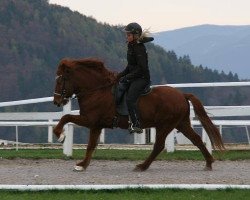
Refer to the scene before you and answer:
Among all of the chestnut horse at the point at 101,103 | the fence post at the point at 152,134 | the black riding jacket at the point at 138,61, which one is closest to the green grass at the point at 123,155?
the fence post at the point at 152,134

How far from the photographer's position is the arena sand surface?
36.0 feet

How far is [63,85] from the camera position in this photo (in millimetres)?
12898

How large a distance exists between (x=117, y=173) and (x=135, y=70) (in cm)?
168

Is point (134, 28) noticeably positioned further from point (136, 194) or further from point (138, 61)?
point (136, 194)

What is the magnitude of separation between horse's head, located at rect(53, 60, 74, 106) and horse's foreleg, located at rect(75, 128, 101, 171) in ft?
2.34

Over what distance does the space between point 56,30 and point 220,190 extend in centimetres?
11903

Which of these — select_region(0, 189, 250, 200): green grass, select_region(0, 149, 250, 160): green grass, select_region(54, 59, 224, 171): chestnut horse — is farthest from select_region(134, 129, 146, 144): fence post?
select_region(0, 189, 250, 200): green grass

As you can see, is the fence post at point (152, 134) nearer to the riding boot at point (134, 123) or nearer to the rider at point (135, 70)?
the riding boot at point (134, 123)

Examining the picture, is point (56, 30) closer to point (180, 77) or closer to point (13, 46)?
point (13, 46)

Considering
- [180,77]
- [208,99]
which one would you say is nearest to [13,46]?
[180,77]

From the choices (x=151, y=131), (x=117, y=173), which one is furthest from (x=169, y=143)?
(x=117, y=173)

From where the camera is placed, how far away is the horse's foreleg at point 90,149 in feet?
41.3

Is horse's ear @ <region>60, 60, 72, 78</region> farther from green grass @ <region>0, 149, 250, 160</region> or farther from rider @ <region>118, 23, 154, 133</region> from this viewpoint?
green grass @ <region>0, 149, 250, 160</region>

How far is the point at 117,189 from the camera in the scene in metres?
9.88
